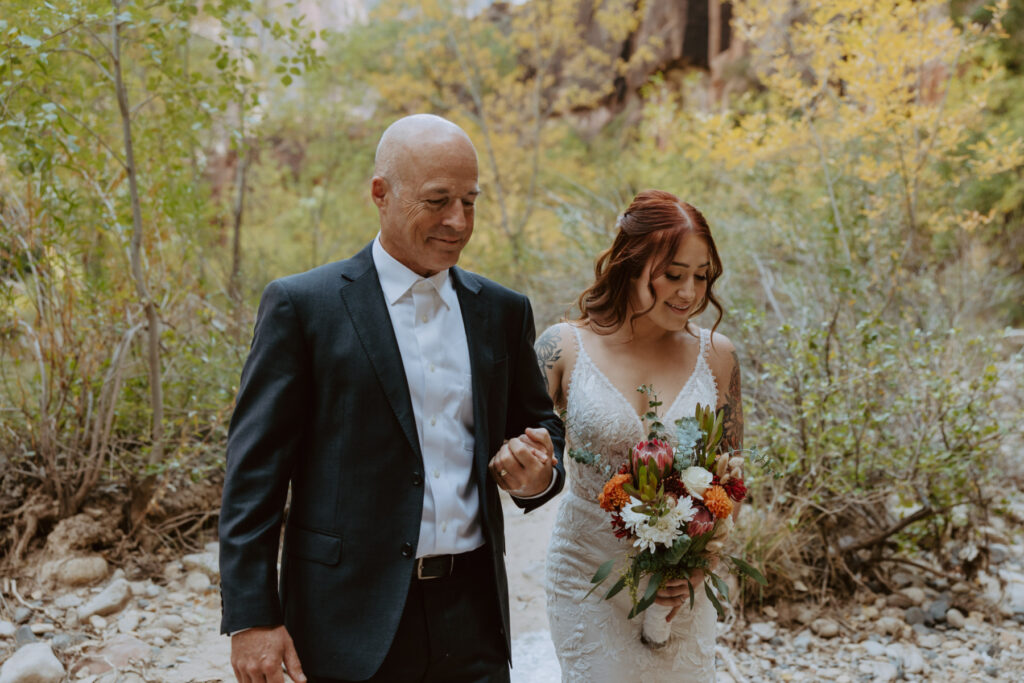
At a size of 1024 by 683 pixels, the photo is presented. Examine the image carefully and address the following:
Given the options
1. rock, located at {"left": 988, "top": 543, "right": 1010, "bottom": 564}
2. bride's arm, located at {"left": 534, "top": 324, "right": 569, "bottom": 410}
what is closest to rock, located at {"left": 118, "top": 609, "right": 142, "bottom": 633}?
bride's arm, located at {"left": 534, "top": 324, "right": 569, "bottom": 410}

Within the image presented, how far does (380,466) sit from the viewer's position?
1.89 meters

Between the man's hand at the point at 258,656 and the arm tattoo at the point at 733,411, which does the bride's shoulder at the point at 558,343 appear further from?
the man's hand at the point at 258,656

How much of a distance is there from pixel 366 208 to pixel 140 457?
1387 cm

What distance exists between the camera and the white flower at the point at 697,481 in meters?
2.17

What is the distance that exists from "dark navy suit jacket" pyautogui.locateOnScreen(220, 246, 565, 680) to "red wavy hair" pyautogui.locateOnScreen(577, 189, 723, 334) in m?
1.11

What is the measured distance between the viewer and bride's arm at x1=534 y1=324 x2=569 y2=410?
2932 mm

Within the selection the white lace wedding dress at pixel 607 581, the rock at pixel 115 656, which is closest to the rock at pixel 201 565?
the rock at pixel 115 656

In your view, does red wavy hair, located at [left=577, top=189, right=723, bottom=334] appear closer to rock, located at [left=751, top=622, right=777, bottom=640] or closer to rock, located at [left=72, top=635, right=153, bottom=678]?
rock, located at [left=751, top=622, right=777, bottom=640]

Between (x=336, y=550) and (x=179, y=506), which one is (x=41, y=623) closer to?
(x=179, y=506)

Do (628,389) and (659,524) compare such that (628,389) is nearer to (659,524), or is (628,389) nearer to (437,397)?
(659,524)

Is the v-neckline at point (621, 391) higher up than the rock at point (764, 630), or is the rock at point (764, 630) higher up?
the v-neckline at point (621, 391)

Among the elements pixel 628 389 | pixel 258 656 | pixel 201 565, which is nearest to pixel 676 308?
pixel 628 389

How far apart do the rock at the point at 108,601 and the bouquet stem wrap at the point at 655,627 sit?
10.4 ft

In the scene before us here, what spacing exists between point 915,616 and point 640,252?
325cm
